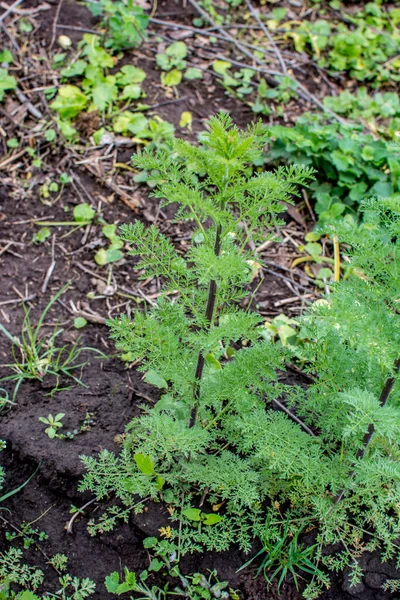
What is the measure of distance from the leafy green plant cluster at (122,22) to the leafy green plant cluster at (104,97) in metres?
→ 0.13

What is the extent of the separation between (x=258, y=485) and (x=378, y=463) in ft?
1.88

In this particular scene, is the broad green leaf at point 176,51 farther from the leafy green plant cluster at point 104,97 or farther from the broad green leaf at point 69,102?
the broad green leaf at point 69,102

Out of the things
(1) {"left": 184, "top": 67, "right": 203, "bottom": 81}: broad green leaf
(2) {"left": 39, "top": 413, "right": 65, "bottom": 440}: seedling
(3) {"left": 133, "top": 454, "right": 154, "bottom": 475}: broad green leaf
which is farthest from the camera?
(1) {"left": 184, "top": 67, "right": 203, "bottom": 81}: broad green leaf

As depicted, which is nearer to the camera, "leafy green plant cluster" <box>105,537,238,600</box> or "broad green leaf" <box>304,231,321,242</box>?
"leafy green plant cluster" <box>105,537,238,600</box>

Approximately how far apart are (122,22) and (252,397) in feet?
10.9

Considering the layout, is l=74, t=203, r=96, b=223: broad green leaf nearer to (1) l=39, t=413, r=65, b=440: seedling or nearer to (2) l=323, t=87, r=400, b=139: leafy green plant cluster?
(1) l=39, t=413, r=65, b=440: seedling

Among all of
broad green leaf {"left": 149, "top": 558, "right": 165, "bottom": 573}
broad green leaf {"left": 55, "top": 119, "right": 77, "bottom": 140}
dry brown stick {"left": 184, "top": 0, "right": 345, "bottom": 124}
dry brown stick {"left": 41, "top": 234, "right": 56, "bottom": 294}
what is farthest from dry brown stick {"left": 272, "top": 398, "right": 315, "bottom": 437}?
dry brown stick {"left": 184, "top": 0, "right": 345, "bottom": 124}

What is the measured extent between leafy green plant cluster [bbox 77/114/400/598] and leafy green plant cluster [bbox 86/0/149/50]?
2.48m

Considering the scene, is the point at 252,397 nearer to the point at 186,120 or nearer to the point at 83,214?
the point at 83,214

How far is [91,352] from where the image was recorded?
3189mm

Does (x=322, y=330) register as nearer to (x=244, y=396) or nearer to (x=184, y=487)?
(x=244, y=396)

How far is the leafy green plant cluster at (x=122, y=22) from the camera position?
4.28 m

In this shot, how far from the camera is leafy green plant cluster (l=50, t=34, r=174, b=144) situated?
3.98m

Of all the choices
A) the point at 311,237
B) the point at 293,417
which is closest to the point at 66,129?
the point at 311,237
